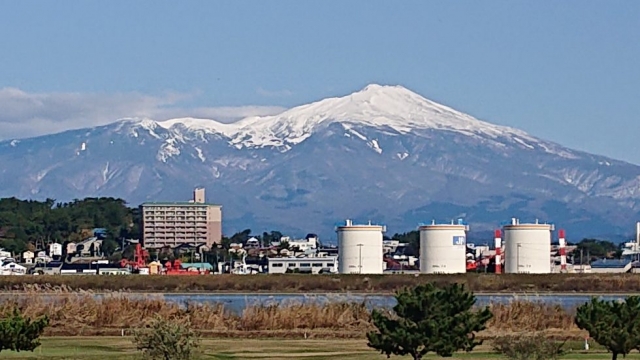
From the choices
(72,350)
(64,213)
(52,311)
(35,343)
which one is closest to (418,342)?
(35,343)

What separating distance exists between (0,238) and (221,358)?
137 meters

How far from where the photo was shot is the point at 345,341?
49.1 m

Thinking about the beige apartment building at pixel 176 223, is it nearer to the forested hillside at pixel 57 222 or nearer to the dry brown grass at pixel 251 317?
the forested hillside at pixel 57 222

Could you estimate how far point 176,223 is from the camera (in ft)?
648

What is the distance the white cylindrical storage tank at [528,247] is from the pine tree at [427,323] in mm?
84386

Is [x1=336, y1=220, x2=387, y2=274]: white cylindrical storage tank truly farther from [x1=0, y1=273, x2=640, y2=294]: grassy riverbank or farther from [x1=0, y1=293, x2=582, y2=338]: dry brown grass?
[x1=0, y1=293, x2=582, y2=338]: dry brown grass

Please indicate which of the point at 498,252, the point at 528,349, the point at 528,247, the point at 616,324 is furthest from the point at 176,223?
the point at 528,349

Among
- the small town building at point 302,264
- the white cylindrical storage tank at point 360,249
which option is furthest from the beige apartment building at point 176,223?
the white cylindrical storage tank at point 360,249

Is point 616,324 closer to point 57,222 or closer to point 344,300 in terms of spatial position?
point 344,300

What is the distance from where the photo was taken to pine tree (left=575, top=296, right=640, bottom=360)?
33.5 metres

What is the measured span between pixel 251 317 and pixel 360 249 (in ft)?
210

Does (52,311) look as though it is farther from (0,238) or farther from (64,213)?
(64,213)

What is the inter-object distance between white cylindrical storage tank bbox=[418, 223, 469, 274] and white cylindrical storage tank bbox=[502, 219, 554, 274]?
155 inches

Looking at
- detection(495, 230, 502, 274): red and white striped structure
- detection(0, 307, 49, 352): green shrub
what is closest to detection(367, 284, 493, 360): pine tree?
detection(0, 307, 49, 352): green shrub
